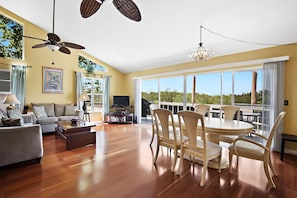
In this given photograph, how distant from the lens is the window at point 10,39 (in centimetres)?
507

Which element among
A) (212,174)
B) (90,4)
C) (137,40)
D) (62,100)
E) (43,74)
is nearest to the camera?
(90,4)

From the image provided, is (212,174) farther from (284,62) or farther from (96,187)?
(284,62)

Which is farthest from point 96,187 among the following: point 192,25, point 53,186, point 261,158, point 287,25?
point 287,25

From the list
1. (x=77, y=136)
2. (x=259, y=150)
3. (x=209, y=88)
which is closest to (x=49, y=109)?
(x=77, y=136)

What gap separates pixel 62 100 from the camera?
6141mm

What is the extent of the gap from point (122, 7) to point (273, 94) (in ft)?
12.1

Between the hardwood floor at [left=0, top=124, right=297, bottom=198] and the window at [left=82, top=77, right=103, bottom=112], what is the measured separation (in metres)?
3.75

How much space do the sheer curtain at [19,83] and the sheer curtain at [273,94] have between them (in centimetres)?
696

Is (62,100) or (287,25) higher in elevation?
(287,25)

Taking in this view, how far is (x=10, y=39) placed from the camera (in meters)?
5.20

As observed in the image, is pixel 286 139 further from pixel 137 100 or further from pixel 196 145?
pixel 137 100

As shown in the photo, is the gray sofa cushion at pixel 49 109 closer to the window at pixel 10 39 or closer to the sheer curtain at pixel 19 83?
the sheer curtain at pixel 19 83

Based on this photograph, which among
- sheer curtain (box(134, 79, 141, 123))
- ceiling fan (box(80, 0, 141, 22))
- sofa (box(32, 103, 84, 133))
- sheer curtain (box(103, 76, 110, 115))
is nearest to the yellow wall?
sofa (box(32, 103, 84, 133))

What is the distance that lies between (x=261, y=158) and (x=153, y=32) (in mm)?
3547
